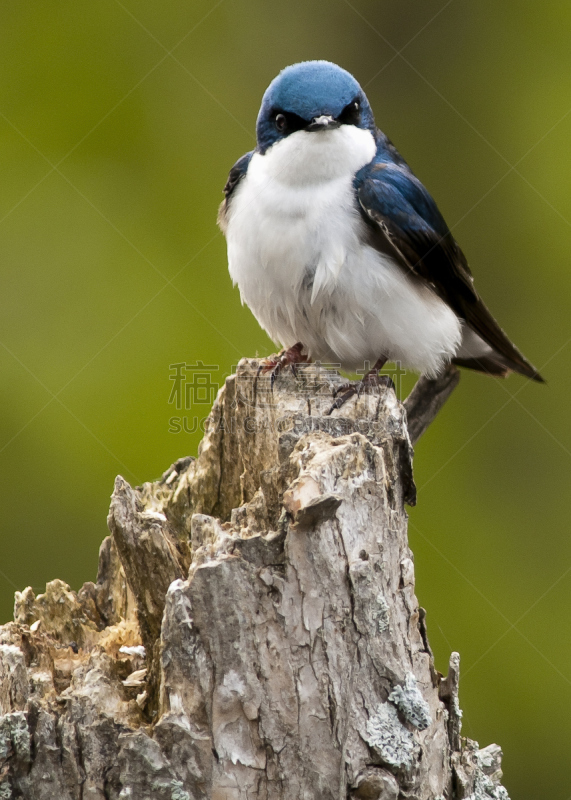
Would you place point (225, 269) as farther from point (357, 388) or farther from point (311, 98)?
point (357, 388)

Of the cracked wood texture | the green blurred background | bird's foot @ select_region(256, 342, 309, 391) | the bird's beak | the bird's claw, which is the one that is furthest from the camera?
the green blurred background

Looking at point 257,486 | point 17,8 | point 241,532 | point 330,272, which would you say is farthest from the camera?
point 17,8

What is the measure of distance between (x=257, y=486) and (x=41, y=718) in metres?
0.70

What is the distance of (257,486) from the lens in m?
2.02

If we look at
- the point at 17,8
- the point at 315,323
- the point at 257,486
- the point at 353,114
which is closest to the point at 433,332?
the point at 315,323

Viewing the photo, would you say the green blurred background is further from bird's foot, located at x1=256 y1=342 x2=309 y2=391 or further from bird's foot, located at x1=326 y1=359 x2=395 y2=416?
bird's foot, located at x1=326 y1=359 x2=395 y2=416

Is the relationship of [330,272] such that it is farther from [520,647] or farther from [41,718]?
[520,647]

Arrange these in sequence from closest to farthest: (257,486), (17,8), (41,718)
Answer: (41,718) < (257,486) < (17,8)

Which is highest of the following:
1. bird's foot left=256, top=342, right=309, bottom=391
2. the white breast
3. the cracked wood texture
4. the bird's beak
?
the bird's beak

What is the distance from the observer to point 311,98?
7.92 ft

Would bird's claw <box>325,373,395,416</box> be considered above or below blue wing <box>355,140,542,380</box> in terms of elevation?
below

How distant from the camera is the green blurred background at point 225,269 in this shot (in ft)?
11.3

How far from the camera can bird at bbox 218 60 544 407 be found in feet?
7.95

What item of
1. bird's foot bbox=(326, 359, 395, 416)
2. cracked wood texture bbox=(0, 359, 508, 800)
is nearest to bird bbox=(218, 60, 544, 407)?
bird's foot bbox=(326, 359, 395, 416)
